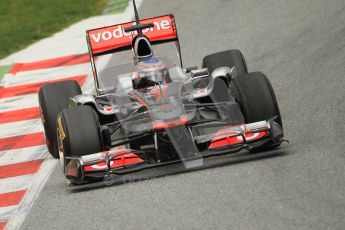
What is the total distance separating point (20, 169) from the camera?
1155 centimetres

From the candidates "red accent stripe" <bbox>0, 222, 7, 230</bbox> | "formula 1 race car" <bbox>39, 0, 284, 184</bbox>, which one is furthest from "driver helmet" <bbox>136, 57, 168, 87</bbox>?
"red accent stripe" <bbox>0, 222, 7, 230</bbox>

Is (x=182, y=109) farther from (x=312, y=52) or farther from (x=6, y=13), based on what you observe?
(x=6, y=13)

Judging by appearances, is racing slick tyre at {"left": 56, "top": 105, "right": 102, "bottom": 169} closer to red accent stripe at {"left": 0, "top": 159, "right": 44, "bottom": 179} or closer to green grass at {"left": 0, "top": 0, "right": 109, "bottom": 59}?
red accent stripe at {"left": 0, "top": 159, "right": 44, "bottom": 179}

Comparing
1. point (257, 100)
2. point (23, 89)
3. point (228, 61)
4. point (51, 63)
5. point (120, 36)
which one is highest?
point (120, 36)

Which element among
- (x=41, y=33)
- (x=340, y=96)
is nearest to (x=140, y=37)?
(x=340, y=96)

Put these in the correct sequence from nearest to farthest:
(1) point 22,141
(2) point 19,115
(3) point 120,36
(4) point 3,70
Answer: (3) point 120,36 < (1) point 22,141 < (2) point 19,115 < (4) point 3,70

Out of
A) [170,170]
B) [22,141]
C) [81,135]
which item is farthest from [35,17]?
[170,170]

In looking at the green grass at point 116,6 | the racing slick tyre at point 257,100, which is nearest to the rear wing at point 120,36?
the racing slick tyre at point 257,100

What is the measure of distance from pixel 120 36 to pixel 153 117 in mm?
2547

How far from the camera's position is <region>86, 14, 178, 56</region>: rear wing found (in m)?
12.2

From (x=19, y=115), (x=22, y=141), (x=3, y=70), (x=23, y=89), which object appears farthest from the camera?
(x=3, y=70)

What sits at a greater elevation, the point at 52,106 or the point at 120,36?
the point at 120,36

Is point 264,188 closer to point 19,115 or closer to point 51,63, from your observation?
point 19,115

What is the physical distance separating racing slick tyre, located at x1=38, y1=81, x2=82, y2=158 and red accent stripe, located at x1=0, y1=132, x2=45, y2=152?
1.01m
